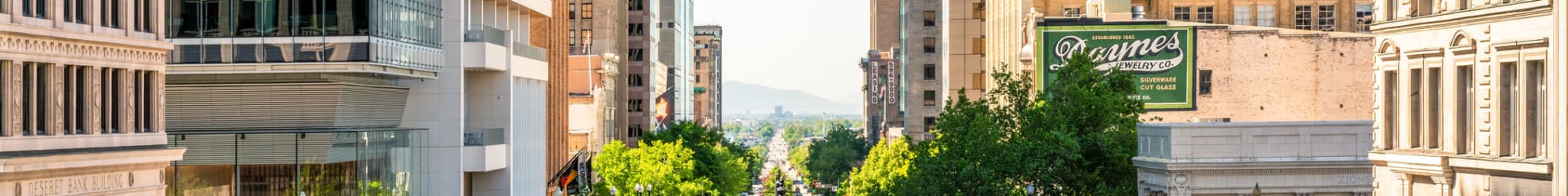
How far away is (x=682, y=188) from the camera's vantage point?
99688 millimetres

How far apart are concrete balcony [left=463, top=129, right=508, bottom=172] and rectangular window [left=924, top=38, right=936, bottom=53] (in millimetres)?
95924

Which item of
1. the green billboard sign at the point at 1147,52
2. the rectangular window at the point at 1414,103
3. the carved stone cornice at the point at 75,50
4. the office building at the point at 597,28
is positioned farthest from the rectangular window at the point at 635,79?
the rectangular window at the point at 1414,103

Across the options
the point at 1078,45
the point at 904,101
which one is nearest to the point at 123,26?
the point at 1078,45

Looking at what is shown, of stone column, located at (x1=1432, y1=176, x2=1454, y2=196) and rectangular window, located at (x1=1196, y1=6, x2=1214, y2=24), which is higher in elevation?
rectangular window, located at (x1=1196, y1=6, x2=1214, y2=24)

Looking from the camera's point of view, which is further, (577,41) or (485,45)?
(577,41)

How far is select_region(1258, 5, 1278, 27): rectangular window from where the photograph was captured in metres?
88.4

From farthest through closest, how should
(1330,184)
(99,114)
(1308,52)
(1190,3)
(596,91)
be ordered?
(596,91) < (1190,3) < (1308,52) < (1330,184) < (99,114)

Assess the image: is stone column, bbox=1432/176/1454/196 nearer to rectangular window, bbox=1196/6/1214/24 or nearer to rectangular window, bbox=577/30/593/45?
rectangular window, bbox=1196/6/1214/24

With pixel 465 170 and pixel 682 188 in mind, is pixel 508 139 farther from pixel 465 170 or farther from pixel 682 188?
pixel 682 188

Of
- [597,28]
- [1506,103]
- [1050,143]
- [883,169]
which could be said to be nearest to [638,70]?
[597,28]

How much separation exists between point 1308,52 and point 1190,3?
8304 mm

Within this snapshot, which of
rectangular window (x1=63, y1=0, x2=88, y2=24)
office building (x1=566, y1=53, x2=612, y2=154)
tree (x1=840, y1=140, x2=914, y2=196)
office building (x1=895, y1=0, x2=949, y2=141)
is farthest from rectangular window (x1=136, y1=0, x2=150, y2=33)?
office building (x1=895, y1=0, x2=949, y2=141)

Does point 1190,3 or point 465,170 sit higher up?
point 1190,3

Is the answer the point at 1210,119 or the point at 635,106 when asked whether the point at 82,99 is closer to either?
the point at 1210,119
